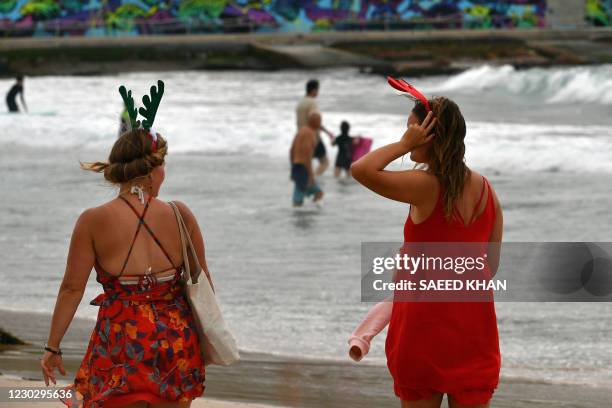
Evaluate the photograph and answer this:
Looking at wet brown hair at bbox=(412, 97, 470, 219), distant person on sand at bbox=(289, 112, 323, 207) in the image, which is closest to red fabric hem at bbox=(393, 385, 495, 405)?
wet brown hair at bbox=(412, 97, 470, 219)

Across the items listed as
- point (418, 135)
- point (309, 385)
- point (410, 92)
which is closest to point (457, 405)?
point (418, 135)

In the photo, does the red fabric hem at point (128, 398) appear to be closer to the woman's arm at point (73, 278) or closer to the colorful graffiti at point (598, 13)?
the woman's arm at point (73, 278)

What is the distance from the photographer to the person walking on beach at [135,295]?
3.74 m

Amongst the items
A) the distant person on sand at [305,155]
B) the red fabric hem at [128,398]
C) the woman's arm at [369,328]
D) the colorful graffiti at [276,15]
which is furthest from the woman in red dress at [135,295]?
the colorful graffiti at [276,15]

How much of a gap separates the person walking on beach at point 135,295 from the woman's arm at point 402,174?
605mm

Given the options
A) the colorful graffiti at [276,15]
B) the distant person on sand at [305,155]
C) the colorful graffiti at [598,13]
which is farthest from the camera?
the colorful graffiti at [598,13]

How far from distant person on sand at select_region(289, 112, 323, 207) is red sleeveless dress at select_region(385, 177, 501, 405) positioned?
9.62 m

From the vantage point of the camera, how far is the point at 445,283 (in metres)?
3.74

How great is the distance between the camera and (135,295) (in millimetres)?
3789

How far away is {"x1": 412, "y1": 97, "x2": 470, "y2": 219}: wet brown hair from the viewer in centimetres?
369

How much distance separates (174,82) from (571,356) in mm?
41884

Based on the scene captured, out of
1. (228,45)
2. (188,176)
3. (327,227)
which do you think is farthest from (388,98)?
(327,227)

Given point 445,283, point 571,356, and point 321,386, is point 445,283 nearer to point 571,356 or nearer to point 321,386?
point 321,386

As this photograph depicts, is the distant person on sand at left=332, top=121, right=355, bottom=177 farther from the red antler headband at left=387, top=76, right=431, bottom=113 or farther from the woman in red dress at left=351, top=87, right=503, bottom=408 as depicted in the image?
the woman in red dress at left=351, top=87, right=503, bottom=408
